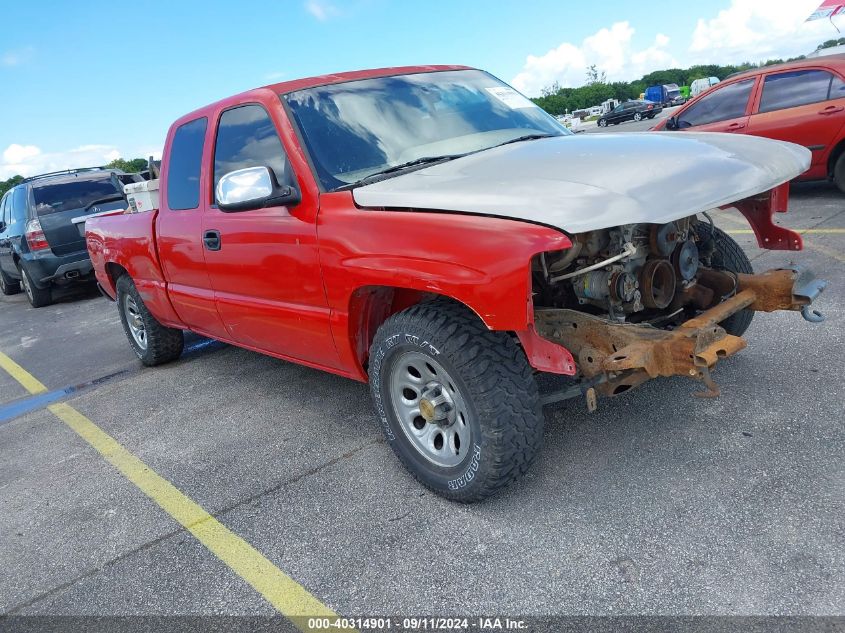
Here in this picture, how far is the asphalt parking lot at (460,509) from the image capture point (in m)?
2.37

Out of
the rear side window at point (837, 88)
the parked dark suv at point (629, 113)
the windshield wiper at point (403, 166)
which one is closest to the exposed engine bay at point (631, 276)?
the windshield wiper at point (403, 166)

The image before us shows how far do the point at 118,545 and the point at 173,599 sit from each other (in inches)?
24.0

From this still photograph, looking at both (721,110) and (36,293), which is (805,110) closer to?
(721,110)

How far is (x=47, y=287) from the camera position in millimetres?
9922

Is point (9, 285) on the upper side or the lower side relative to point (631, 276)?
lower

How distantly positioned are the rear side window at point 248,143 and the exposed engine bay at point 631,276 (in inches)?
58.7

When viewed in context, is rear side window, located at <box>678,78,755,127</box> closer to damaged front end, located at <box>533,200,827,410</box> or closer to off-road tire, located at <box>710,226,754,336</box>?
off-road tire, located at <box>710,226,754,336</box>

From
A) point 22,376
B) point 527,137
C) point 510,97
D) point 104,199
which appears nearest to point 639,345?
point 527,137

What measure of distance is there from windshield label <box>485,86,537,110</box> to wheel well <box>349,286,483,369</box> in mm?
1497

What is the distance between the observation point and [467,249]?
2.52 metres

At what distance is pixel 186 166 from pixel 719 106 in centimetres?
722

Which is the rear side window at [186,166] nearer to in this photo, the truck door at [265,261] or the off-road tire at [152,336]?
the truck door at [265,261]

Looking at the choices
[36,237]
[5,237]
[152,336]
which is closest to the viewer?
[152,336]

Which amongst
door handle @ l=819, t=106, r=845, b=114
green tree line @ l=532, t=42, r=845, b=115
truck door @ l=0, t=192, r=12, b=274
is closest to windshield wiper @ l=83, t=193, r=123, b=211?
truck door @ l=0, t=192, r=12, b=274
